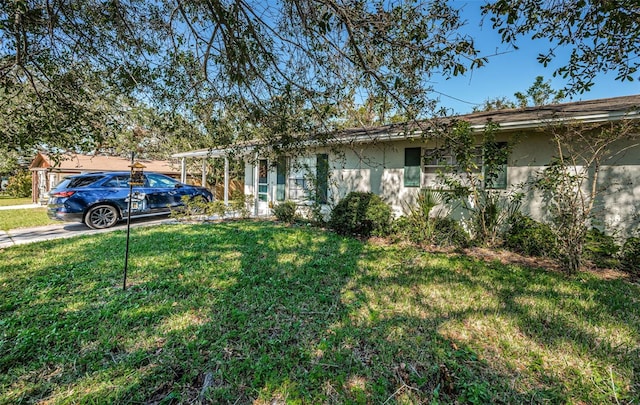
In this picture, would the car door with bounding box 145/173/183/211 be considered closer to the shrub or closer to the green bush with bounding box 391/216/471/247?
the green bush with bounding box 391/216/471/247

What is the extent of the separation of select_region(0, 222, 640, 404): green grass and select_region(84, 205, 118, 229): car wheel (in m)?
3.98

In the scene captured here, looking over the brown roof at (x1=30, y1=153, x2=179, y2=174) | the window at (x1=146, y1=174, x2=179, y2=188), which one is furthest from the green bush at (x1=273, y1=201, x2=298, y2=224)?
the brown roof at (x1=30, y1=153, x2=179, y2=174)

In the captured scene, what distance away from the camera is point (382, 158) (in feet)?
26.0

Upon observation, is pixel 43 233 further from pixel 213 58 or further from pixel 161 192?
pixel 213 58

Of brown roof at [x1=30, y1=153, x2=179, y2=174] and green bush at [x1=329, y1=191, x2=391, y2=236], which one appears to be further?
brown roof at [x1=30, y1=153, x2=179, y2=174]

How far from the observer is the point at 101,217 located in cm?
827

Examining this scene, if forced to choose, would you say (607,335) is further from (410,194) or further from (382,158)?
(382,158)

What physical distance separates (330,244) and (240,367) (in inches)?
154

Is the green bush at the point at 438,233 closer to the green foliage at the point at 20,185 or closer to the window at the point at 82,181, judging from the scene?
the window at the point at 82,181

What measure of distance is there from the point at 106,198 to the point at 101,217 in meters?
0.60

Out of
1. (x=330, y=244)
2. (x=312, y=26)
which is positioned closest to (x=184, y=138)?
(x=312, y=26)

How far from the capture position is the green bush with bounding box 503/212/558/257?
5.09 meters

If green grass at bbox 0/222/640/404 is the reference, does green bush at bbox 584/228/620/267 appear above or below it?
above

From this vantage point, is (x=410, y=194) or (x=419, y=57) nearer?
(x=419, y=57)
